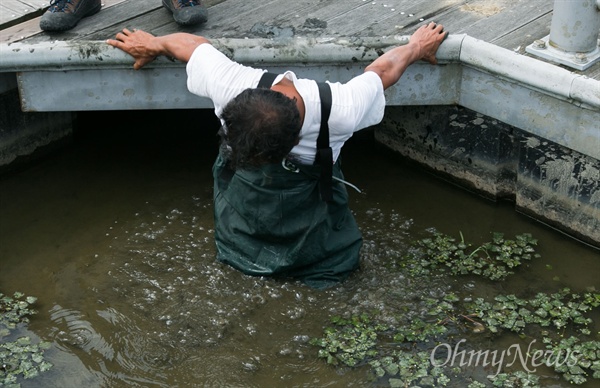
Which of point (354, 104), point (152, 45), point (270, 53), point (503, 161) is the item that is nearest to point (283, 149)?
point (354, 104)

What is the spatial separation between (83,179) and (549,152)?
2717 mm

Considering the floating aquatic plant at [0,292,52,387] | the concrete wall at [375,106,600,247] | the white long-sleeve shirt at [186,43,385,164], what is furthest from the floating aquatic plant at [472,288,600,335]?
the floating aquatic plant at [0,292,52,387]

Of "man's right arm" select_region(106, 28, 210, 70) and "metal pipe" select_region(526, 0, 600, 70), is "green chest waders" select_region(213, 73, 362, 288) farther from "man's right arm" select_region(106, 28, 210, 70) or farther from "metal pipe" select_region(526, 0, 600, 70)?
"metal pipe" select_region(526, 0, 600, 70)

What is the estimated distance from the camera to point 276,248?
14.9ft

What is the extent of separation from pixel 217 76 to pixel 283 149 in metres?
0.52

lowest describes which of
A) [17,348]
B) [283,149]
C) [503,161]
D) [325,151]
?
[17,348]

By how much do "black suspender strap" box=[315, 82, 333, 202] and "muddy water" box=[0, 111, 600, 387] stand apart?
0.59 m

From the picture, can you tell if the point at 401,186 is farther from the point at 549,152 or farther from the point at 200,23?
the point at 200,23

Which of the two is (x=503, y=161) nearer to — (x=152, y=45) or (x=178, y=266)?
(x=178, y=266)

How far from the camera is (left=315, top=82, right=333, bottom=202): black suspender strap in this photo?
13.1 feet

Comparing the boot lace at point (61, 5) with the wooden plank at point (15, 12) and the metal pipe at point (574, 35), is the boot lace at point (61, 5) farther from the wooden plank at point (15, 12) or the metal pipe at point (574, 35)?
the metal pipe at point (574, 35)

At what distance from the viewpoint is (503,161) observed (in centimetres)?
513

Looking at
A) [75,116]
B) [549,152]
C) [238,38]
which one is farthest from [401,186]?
[75,116]

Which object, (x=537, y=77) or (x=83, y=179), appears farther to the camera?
(x=83, y=179)
